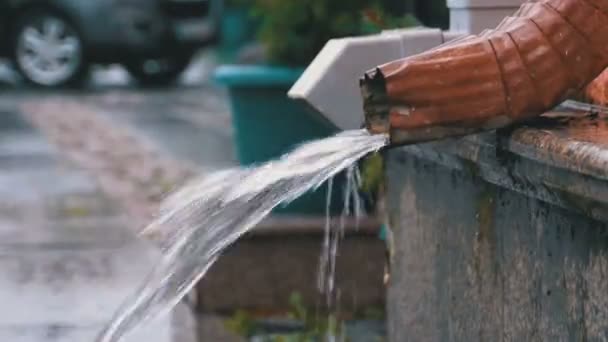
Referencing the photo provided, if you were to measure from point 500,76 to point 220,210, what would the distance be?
66 centimetres

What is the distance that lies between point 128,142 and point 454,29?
22.7 feet

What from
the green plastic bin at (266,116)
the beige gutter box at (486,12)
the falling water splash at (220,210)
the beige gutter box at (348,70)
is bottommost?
the green plastic bin at (266,116)

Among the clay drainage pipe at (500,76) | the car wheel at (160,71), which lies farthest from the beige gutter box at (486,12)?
the car wheel at (160,71)

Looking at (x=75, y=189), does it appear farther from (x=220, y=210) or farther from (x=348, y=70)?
(x=220, y=210)

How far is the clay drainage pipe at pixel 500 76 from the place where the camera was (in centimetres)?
254

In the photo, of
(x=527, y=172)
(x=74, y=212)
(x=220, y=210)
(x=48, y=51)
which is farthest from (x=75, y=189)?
(x=48, y=51)

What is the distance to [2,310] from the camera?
17.8 ft

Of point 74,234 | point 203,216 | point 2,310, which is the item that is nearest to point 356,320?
point 2,310

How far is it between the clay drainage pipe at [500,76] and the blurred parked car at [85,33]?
490 inches

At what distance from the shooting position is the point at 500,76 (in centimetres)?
254

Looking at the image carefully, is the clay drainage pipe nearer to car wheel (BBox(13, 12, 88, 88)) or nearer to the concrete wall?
the concrete wall

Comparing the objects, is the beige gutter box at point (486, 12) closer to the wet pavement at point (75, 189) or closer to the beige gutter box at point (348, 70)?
the beige gutter box at point (348, 70)

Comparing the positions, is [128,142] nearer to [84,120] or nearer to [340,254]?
[84,120]

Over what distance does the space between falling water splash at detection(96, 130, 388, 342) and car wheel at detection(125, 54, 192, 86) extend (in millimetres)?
12893
